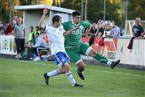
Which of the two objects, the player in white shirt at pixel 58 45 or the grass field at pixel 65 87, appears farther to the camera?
the player in white shirt at pixel 58 45

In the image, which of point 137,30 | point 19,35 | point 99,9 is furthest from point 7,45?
point 99,9

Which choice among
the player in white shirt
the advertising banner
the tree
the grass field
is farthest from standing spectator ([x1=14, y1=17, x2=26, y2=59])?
the tree

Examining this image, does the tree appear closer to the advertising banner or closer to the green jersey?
the advertising banner

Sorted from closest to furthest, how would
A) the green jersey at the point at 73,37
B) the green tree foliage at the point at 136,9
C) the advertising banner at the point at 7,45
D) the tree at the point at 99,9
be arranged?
the green jersey at the point at 73,37, the advertising banner at the point at 7,45, the green tree foliage at the point at 136,9, the tree at the point at 99,9

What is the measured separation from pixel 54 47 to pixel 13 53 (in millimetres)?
17222

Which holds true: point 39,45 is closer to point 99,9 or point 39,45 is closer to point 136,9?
point 136,9

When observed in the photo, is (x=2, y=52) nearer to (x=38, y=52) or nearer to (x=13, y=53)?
(x=13, y=53)

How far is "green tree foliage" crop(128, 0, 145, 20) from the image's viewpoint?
2800 inches

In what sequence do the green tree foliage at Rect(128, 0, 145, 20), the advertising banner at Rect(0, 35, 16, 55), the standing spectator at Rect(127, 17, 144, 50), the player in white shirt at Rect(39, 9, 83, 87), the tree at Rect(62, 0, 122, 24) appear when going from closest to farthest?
the player in white shirt at Rect(39, 9, 83, 87) → the standing spectator at Rect(127, 17, 144, 50) → the advertising banner at Rect(0, 35, 16, 55) → the green tree foliage at Rect(128, 0, 145, 20) → the tree at Rect(62, 0, 122, 24)

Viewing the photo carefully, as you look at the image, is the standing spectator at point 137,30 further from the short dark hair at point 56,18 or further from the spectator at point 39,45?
the short dark hair at point 56,18

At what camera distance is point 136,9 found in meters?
72.1

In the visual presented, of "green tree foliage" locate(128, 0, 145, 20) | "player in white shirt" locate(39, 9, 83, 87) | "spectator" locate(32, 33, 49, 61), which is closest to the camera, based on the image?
"player in white shirt" locate(39, 9, 83, 87)

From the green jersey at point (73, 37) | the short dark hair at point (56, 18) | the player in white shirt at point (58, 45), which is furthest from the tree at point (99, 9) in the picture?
the short dark hair at point (56, 18)

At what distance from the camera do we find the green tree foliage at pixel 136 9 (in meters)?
71.1
